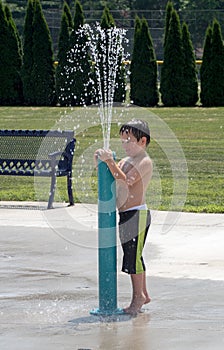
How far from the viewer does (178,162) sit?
15.8m

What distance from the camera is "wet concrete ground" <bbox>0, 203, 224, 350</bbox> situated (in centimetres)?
560

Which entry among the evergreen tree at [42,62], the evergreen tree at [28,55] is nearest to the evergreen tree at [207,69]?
A: the evergreen tree at [42,62]

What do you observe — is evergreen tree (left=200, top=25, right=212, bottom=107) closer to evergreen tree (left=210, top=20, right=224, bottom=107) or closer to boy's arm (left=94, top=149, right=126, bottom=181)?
evergreen tree (left=210, top=20, right=224, bottom=107)

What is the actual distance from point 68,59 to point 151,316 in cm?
2477

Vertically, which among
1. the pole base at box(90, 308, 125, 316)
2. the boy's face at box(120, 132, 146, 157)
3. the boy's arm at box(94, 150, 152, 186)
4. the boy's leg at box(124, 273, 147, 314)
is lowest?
the pole base at box(90, 308, 125, 316)

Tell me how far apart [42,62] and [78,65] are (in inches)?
48.5

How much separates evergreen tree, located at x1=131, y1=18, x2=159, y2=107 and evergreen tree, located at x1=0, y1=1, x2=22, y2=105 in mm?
3901

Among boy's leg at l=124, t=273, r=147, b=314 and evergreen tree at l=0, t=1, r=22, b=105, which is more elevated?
boy's leg at l=124, t=273, r=147, b=314

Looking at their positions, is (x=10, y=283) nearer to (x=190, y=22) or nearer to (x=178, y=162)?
(x=178, y=162)

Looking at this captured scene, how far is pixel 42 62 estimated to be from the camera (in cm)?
3059

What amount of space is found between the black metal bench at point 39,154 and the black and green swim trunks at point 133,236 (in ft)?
15.1

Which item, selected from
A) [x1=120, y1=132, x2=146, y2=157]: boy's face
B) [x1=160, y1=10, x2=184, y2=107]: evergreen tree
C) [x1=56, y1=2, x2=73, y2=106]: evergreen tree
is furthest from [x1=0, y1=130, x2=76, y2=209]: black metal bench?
[x1=56, y1=2, x2=73, y2=106]: evergreen tree

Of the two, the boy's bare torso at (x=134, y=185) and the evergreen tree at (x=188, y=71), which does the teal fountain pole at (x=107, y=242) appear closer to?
the boy's bare torso at (x=134, y=185)

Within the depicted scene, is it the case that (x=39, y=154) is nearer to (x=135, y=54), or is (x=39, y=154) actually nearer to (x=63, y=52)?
(x=135, y=54)
